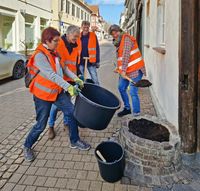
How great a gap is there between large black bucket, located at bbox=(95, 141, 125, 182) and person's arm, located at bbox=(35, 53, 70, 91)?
36.5 inches

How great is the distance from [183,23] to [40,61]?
5.89ft

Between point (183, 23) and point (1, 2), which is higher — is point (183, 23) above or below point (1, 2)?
below

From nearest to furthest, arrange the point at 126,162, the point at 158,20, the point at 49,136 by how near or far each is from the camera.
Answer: the point at 126,162 → the point at 49,136 → the point at 158,20

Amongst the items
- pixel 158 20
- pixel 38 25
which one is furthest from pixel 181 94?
pixel 38 25

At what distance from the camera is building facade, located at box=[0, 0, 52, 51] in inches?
635

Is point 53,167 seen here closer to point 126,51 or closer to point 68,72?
point 68,72

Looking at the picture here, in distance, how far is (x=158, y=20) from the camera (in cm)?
676

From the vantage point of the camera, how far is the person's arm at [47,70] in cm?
327

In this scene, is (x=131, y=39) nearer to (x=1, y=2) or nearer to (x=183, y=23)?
(x=183, y=23)

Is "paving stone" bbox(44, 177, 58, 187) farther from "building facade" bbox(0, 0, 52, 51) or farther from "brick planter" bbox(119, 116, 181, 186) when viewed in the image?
"building facade" bbox(0, 0, 52, 51)

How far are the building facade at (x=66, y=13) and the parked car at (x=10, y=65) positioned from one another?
57.0 feet

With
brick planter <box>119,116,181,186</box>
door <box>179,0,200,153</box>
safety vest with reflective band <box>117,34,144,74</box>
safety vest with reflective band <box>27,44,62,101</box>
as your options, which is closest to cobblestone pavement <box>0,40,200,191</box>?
brick planter <box>119,116,181,186</box>

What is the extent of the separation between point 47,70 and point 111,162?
137cm

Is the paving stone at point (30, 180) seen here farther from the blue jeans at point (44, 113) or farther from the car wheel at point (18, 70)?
the car wheel at point (18, 70)
